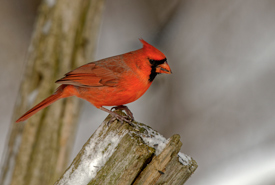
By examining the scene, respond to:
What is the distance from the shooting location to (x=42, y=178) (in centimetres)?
300

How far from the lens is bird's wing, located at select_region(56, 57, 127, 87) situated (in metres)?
1.90

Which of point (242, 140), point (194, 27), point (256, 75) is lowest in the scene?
point (242, 140)

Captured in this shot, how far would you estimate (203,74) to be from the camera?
340 cm

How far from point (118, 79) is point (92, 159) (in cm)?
60

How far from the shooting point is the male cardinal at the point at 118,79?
1.84m

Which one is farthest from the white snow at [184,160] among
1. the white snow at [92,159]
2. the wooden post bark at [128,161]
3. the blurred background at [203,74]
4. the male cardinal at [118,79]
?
the blurred background at [203,74]

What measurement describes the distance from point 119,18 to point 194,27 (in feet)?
2.90

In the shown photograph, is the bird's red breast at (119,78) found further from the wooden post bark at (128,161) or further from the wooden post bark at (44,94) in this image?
the wooden post bark at (44,94)

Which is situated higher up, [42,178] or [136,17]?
[136,17]

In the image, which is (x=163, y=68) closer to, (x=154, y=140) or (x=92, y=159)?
(x=154, y=140)

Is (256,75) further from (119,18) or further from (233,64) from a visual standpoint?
(119,18)

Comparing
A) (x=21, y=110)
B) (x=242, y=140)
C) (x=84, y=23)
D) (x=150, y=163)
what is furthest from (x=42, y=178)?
(x=150, y=163)

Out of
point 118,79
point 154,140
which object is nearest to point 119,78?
point 118,79

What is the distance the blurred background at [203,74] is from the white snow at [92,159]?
195 centimetres
